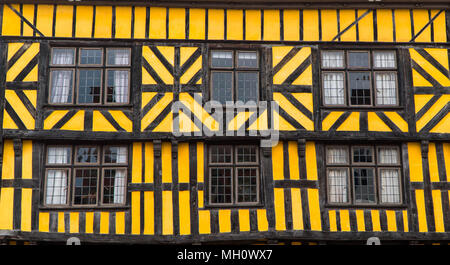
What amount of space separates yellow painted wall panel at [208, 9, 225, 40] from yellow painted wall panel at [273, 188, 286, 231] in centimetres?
331

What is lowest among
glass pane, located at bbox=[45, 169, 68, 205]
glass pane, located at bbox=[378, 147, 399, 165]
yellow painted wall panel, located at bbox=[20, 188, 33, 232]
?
yellow painted wall panel, located at bbox=[20, 188, 33, 232]

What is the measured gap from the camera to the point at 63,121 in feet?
42.8

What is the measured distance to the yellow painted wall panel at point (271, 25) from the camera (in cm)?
1359

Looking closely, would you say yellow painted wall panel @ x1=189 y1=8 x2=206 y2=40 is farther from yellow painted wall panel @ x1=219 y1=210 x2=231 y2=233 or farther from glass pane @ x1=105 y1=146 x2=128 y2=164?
yellow painted wall panel @ x1=219 y1=210 x2=231 y2=233

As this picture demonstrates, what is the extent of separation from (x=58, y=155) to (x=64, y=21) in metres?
2.70

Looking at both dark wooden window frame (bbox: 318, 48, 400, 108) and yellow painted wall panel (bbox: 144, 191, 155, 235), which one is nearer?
yellow painted wall panel (bbox: 144, 191, 155, 235)

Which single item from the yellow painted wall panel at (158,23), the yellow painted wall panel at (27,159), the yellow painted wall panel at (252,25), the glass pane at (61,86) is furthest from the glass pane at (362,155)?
the yellow painted wall panel at (27,159)

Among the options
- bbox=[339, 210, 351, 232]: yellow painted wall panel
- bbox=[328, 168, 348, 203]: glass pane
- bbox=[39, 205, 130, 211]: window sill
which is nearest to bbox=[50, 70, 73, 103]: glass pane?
bbox=[39, 205, 130, 211]: window sill

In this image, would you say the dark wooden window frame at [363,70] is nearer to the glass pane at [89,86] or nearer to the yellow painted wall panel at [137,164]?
the yellow painted wall panel at [137,164]

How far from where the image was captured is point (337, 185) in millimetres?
13234

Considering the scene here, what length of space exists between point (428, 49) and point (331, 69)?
202 cm

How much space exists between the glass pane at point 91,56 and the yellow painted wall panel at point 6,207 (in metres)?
2.91

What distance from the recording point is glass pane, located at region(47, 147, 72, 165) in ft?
43.0

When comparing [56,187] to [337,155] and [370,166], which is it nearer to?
[337,155]
